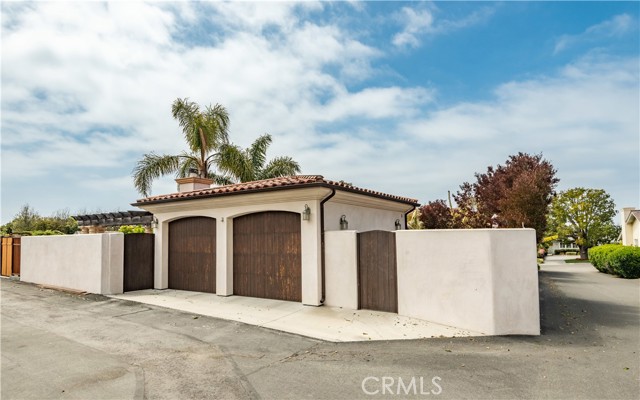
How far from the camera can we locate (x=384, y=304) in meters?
8.52

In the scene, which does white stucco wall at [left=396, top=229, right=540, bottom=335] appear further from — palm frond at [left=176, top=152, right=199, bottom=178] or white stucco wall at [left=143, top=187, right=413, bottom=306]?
palm frond at [left=176, top=152, right=199, bottom=178]

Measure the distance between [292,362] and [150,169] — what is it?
15.7m

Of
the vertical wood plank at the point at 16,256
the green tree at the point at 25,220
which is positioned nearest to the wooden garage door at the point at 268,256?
the vertical wood plank at the point at 16,256

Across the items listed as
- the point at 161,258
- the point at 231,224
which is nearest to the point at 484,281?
the point at 231,224

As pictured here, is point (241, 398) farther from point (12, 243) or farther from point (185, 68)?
point (12, 243)

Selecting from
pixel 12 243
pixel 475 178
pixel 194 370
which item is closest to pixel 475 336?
pixel 194 370

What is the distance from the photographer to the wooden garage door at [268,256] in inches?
392

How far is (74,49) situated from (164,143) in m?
10.6

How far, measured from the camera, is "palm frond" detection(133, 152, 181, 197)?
1767cm

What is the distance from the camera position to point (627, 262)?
709 inches

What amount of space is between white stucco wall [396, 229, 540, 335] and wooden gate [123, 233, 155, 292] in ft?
33.9

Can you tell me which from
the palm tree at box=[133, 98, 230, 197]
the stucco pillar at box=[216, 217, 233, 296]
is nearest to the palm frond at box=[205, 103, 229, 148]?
the palm tree at box=[133, 98, 230, 197]

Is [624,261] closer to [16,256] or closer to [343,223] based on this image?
[343,223]

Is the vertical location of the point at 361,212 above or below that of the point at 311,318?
above
